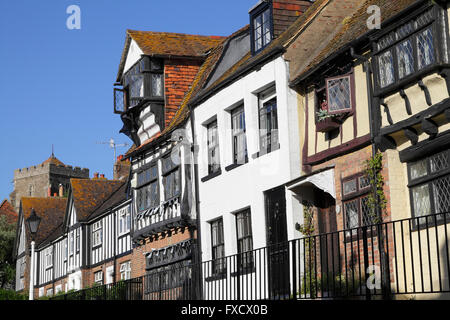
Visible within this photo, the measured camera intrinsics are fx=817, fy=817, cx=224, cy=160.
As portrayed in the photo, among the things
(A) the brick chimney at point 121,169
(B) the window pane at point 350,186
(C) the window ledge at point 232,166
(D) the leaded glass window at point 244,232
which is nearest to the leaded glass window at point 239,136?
(C) the window ledge at point 232,166

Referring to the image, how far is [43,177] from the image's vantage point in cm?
10262

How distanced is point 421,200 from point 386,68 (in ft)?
8.62

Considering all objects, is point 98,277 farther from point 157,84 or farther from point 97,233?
point 157,84

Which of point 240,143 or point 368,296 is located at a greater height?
point 240,143

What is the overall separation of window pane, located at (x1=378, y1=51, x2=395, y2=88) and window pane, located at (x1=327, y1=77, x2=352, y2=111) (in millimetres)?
1504

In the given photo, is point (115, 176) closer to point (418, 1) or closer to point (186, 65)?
point (186, 65)

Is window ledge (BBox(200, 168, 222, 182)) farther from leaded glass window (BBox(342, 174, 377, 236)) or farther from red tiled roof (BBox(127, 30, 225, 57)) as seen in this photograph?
leaded glass window (BBox(342, 174, 377, 236))

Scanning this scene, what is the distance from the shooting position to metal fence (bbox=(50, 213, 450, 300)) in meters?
12.9

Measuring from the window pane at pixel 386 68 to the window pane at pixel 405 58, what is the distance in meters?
0.27

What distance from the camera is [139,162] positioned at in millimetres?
28609

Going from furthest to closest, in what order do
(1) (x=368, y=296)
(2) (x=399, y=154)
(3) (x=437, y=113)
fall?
1. (2) (x=399, y=154)
2. (3) (x=437, y=113)
3. (1) (x=368, y=296)

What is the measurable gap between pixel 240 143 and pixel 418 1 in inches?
320

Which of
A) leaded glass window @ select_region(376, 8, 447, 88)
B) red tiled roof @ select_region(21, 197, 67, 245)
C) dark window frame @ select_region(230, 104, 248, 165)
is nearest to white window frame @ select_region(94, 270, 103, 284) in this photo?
red tiled roof @ select_region(21, 197, 67, 245)

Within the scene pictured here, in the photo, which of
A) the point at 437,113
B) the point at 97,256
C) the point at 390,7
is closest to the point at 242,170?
the point at 390,7
